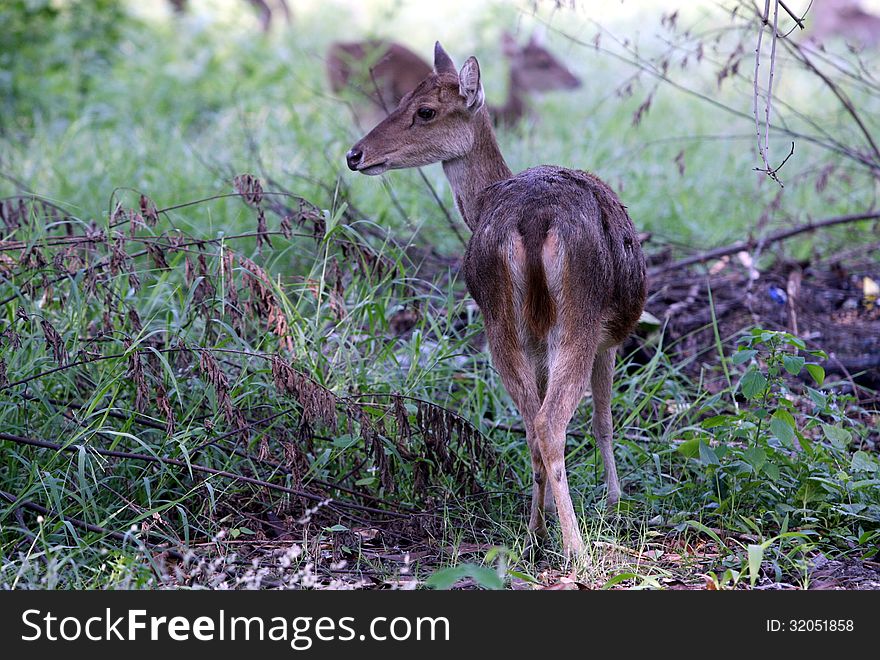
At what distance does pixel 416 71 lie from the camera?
32.1 feet

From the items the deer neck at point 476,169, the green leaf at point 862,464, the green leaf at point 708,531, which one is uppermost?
the deer neck at point 476,169

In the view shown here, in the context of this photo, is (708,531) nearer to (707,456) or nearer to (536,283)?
(707,456)

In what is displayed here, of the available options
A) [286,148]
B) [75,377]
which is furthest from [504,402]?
[286,148]

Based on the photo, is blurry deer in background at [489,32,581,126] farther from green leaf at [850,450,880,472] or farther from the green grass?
green leaf at [850,450,880,472]

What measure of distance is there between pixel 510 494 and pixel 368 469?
0.54 metres

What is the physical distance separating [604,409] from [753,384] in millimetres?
597

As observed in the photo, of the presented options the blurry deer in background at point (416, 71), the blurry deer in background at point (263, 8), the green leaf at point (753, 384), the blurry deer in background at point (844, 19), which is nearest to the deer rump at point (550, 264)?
the green leaf at point (753, 384)

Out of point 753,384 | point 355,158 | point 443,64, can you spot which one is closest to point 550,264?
point 753,384

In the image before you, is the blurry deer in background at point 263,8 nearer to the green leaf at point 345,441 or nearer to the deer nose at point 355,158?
the deer nose at point 355,158

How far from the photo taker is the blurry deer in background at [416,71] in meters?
9.14

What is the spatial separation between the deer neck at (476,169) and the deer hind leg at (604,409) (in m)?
0.83

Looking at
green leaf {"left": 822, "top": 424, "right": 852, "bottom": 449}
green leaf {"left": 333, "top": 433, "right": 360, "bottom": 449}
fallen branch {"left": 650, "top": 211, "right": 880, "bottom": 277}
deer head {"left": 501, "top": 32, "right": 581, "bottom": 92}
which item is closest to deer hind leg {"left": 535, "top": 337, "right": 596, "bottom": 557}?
green leaf {"left": 333, "top": 433, "right": 360, "bottom": 449}

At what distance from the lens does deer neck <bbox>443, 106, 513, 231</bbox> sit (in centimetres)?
457
